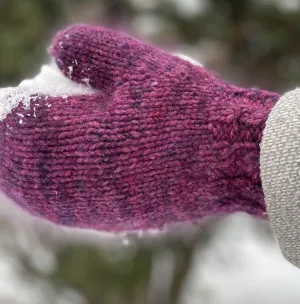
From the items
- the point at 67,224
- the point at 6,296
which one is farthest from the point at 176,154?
the point at 6,296

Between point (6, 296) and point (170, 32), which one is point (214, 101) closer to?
point (170, 32)

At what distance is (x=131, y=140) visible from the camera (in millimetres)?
451

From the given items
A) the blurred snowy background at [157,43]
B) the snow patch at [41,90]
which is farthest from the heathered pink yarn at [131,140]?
the blurred snowy background at [157,43]

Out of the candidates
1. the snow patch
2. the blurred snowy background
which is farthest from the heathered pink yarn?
the blurred snowy background

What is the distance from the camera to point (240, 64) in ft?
4.06

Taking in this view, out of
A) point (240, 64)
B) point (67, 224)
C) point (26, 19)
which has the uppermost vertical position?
point (240, 64)

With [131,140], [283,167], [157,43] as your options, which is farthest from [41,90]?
[157,43]

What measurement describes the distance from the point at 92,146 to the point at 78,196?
0.06 meters

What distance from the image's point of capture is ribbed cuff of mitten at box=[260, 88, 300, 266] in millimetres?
418

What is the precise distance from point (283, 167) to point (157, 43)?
0.85 meters

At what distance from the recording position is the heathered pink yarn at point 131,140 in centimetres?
Result: 45

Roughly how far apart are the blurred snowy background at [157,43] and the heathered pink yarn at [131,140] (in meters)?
0.66

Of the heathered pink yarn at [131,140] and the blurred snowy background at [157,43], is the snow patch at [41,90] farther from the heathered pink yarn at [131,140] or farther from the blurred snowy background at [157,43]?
the blurred snowy background at [157,43]

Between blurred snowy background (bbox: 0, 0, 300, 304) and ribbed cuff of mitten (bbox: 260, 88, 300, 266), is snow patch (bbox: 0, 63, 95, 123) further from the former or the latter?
blurred snowy background (bbox: 0, 0, 300, 304)
